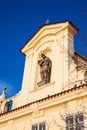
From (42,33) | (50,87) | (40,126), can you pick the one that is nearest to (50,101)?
(40,126)

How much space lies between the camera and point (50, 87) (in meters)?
16.6

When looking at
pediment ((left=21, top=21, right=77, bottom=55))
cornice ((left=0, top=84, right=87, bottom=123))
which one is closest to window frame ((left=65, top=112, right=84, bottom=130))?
cornice ((left=0, top=84, right=87, bottom=123))

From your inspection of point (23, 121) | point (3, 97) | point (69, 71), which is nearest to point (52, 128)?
point (23, 121)

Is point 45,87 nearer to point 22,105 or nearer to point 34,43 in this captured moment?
point 22,105

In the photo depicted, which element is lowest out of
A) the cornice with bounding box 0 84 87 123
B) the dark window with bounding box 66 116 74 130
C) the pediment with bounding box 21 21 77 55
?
the dark window with bounding box 66 116 74 130

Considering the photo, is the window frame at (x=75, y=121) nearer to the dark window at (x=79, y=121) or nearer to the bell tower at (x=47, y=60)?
the dark window at (x=79, y=121)

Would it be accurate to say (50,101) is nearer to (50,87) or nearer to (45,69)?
(50,87)

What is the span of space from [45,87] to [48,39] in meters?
3.36

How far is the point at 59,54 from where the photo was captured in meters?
17.5

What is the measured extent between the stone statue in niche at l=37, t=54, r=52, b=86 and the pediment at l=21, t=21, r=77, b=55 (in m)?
1.23

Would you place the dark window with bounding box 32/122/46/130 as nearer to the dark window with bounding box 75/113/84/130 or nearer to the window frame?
the window frame

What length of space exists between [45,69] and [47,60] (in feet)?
1.97

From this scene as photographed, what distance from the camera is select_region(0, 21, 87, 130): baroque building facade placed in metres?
14.2

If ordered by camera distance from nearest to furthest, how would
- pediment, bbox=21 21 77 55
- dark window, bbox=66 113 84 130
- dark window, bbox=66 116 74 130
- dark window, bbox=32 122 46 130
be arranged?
dark window, bbox=66 113 84 130 < dark window, bbox=66 116 74 130 < dark window, bbox=32 122 46 130 < pediment, bbox=21 21 77 55
